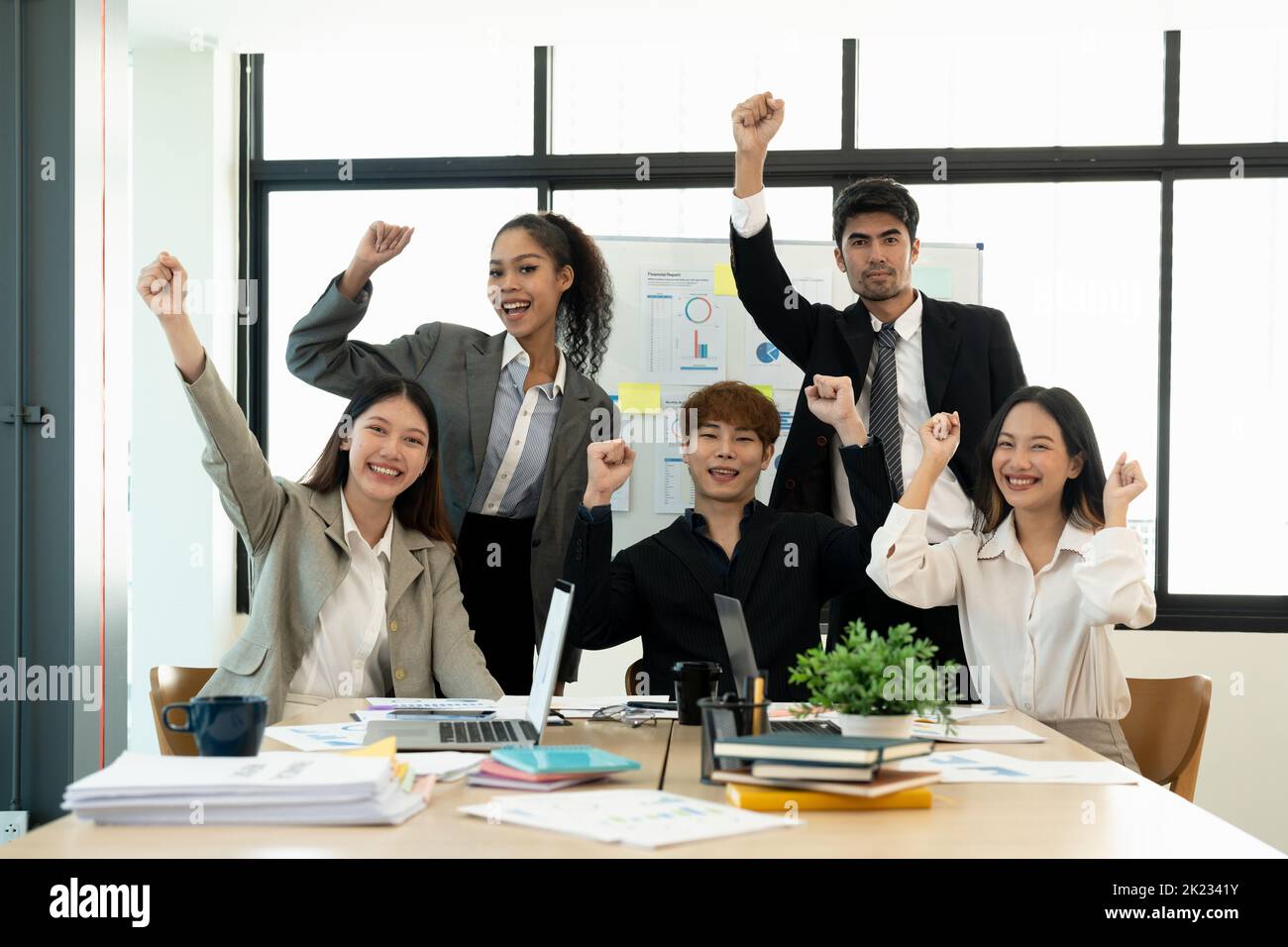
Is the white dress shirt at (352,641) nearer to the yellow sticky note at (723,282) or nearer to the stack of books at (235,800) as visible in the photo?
the stack of books at (235,800)

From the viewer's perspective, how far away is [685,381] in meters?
4.49

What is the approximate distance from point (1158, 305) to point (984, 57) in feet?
3.71

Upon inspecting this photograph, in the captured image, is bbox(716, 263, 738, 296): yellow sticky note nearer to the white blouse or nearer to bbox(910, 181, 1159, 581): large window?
bbox(910, 181, 1159, 581): large window

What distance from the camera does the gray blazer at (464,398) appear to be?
10.0 feet

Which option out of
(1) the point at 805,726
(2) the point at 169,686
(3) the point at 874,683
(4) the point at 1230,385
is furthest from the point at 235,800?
(4) the point at 1230,385

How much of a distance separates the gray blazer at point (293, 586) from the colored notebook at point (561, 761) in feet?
2.96

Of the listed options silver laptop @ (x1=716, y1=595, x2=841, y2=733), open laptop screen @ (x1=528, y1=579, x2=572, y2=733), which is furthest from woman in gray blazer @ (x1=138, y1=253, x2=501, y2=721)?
silver laptop @ (x1=716, y1=595, x2=841, y2=733)

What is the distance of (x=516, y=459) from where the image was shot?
3.12m

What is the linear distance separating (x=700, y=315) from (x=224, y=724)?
3.24 m

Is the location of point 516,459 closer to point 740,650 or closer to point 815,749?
point 740,650

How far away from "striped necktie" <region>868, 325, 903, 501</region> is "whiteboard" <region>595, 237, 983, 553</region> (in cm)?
127

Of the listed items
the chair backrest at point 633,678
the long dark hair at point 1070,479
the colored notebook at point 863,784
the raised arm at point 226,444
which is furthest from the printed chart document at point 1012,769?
the raised arm at point 226,444

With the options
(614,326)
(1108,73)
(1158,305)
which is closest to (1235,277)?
(1158,305)

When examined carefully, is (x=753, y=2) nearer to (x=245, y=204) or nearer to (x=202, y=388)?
(x=245, y=204)
